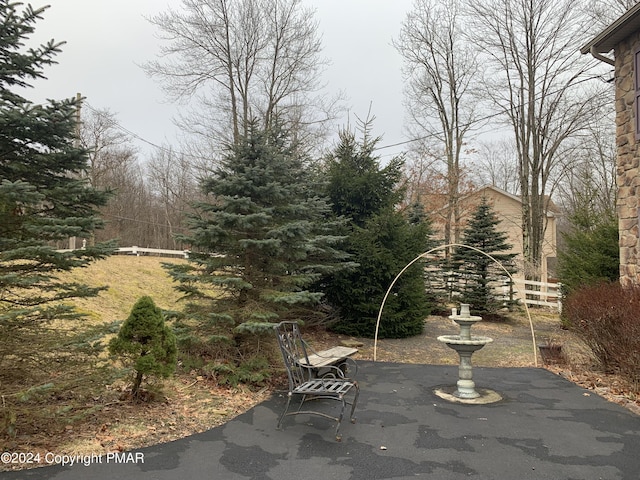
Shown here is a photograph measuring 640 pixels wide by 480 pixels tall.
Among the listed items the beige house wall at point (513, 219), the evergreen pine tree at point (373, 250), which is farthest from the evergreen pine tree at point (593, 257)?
the beige house wall at point (513, 219)

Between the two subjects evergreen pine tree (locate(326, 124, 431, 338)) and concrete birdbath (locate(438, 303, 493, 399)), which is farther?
evergreen pine tree (locate(326, 124, 431, 338))

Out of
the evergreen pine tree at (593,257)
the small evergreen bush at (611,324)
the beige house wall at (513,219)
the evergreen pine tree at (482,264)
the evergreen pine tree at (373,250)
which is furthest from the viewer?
the beige house wall at (513,219)

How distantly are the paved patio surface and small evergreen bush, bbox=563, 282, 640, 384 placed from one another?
0.87m

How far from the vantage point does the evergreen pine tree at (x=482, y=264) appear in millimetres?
14273

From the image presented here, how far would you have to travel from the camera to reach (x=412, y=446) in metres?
4.19

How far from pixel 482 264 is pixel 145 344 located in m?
12.2

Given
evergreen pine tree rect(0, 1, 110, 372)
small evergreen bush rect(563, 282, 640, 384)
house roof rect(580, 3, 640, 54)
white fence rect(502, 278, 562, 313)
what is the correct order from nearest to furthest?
evergreen pine tree rect(0, 1, 110, 372) < small evergreen bush rect(563, 282, 640, 384) < house roof rect(580, 3, 640, 54) < white fence rect(502, 278, 562, 313)

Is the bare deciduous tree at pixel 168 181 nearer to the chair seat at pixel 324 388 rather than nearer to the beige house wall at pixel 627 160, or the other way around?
the beige house wall at pixel 627 160

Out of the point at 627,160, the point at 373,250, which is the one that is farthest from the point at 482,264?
the point at 627,160

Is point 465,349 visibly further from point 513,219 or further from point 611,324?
point 513,219

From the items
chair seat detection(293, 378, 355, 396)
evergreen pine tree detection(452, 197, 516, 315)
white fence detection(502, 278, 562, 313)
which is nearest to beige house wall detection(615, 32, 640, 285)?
evergreen pine tree detection(452, 197, 516, 315)

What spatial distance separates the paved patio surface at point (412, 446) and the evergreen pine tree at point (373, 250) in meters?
4.54

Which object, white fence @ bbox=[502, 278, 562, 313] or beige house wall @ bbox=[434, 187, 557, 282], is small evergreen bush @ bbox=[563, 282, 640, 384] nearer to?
white fence @ bbox=[502, 278, 562, 313]

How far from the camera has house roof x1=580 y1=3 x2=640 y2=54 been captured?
24.9 ft
